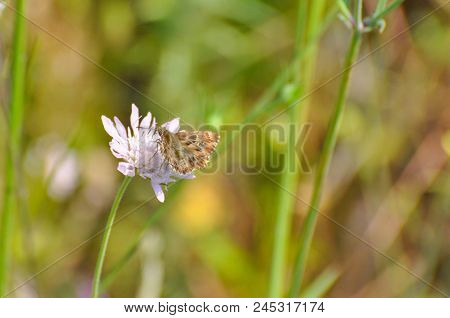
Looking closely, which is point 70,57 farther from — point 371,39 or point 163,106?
point 371,39

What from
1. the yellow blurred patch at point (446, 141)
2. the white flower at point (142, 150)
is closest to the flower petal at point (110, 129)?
the white flower at point (142, 150)

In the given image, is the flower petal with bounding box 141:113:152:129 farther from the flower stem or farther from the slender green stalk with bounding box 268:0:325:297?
the slender green stalk with bounding box 268:0:325:297

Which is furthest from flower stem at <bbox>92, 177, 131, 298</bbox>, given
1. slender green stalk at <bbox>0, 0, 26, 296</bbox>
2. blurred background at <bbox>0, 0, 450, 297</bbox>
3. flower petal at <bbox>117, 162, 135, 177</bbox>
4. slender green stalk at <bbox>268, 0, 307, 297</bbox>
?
blurred background at <bbox>0, 0, 450, 297</bbox>

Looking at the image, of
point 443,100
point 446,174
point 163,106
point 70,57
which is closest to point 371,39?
point 443,100

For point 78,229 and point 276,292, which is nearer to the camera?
point 276,292

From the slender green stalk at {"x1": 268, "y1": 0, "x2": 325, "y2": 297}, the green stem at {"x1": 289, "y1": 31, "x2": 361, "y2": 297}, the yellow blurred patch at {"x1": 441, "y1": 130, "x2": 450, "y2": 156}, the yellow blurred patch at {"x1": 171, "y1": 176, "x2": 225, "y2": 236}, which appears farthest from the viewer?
the yellow blurred patch at {"x1": 171, "y1": 176, "x2": 225, "y2": 236}

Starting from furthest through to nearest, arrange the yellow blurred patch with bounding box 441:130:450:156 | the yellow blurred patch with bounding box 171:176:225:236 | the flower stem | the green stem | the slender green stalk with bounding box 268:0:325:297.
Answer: the yellow blurred patch with bounding box 171:176:225:236 < the yellow blurred patch with bounding box 441:130:450:156 < the slender green stalk with bounding box 268:0:325:297 < the green stem < the flower stem

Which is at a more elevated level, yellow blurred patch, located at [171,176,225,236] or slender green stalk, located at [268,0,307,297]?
yellow blurred patch, located at [171,176,225,236]
